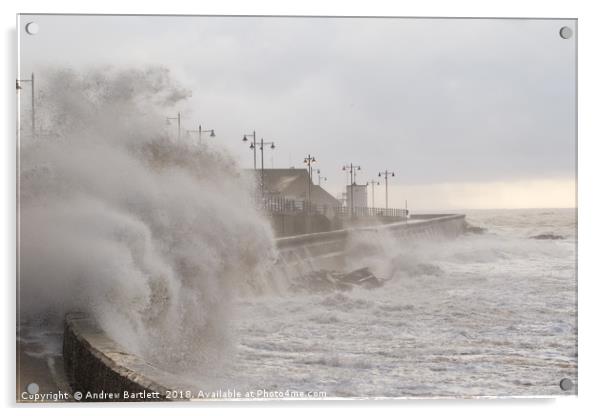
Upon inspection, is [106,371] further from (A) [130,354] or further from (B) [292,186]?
(B) [292,186]

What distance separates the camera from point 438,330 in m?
4.35

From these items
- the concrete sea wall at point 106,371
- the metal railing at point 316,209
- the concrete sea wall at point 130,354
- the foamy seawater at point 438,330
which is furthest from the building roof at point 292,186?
the concrete sea wall at point 106,371

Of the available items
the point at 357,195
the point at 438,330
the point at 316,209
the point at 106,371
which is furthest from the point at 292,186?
the point at 106,371

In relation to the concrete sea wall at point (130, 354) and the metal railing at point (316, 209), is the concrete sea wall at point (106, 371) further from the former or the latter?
the metal railing at point (316, 209)

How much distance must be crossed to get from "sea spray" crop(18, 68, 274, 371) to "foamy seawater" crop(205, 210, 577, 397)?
28 centimetres

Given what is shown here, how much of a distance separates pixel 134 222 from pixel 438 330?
1.88 metres

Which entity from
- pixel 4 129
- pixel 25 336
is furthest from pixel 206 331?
pixel 4 129

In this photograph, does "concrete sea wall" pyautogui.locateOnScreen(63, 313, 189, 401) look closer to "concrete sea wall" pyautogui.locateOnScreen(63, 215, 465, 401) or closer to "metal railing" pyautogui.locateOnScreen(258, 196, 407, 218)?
"concrete sea wall" pyautogui.locateOnScreen(63, 215, 465, 401)

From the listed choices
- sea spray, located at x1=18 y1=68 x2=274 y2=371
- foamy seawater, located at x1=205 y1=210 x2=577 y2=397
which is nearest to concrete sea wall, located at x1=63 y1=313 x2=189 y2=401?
sea spray, located at x1=18 y1=68 x2=274 y2=371

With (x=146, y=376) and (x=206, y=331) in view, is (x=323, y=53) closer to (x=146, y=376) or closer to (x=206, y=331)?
(x=206, y=331)

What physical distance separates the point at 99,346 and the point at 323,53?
204 centimetres

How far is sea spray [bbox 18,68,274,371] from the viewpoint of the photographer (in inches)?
164

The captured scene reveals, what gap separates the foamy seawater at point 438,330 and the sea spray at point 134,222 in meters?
0.28
